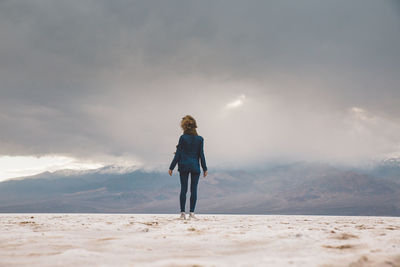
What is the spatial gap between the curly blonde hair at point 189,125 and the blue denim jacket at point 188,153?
5.7 inches

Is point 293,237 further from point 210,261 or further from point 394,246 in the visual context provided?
point 210,261

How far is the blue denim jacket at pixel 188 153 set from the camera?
32.3 feet

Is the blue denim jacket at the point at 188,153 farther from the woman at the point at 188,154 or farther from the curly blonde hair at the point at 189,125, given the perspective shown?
the curly blonde hair at the point at 189,125

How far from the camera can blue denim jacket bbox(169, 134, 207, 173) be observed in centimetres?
984

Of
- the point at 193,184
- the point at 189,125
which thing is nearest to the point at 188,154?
the point at 189,125

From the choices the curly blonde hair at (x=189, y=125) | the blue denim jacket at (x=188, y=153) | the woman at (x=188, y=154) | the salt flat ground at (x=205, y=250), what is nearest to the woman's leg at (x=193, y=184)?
the woman at (x=188, y=154)

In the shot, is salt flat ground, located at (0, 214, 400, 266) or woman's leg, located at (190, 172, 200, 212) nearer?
salt flat ground, located at (0, 214, 400, 266)

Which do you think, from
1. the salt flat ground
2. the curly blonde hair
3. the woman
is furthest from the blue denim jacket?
the salt flat ground

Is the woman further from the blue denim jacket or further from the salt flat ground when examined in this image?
the salt flat ground

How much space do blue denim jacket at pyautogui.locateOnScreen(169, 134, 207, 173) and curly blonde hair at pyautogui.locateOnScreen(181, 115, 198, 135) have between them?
0.14 meters

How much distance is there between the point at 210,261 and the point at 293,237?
6.36ft

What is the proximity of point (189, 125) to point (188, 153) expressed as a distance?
0.89m

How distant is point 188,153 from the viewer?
9984 mm

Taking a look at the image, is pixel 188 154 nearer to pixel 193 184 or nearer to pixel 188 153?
pixel 188 153
